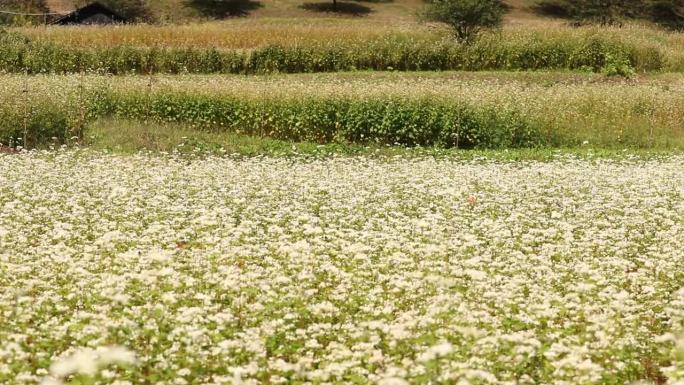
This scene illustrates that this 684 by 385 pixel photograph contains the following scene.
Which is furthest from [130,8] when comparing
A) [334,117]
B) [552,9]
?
[334,117]

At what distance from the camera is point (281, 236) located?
427 inches

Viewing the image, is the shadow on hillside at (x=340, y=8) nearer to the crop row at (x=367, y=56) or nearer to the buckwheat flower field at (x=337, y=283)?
the crop row at (x=367, y=56)

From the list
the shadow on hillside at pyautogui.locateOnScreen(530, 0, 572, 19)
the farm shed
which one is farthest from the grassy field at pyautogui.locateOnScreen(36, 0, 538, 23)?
the farm shed

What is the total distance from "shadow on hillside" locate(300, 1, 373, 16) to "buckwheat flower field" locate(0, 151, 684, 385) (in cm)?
4878

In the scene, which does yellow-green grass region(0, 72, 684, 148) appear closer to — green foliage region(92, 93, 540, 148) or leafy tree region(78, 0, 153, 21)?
green foliage region(92, 93, 540, 148)

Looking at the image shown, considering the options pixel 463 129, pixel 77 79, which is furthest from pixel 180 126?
pixel 463 129

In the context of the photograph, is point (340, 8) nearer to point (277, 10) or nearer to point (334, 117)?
point (277, 10)

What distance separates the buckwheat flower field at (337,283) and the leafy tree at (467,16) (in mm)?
26599

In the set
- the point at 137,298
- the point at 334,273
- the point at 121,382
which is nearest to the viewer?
the point at 121,382

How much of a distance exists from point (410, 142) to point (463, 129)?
62.2 inches

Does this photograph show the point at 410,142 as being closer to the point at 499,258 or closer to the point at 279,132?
the point at 279,132

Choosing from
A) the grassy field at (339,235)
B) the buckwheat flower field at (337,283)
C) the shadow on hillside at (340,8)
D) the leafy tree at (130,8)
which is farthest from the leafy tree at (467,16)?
the buckwheat flower field at (337,283)

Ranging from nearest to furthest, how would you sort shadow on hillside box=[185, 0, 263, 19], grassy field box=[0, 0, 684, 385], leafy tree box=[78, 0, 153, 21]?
grassy field box=[0, 0, 684, 385]
leafy tree box=[78, 0, 153, 21]
shadow on hillside box=[185, 0, 263, 19]

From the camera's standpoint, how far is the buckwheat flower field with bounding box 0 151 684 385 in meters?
6.91
